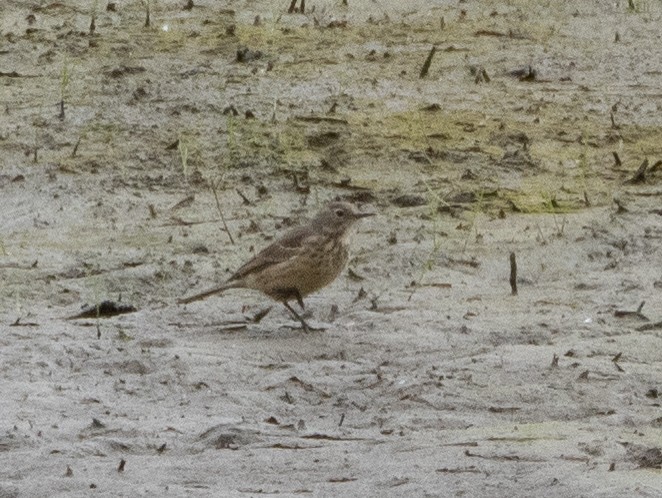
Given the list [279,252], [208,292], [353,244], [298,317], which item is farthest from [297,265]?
[353,244]

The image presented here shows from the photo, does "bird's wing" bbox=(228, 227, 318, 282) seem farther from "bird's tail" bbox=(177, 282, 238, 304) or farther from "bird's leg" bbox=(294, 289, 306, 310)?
"bird's leg" bbox=(294, 289, 306, 310)

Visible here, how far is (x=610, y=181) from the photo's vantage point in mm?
11305

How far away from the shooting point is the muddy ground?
706 cm

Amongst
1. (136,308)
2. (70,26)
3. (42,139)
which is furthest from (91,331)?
(70,26)

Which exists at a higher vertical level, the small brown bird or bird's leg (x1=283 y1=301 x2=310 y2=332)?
the small brown bird

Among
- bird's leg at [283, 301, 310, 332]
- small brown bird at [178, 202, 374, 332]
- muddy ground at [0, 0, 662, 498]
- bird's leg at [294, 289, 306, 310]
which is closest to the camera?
muddy ground at [0, 0, 662, 498]

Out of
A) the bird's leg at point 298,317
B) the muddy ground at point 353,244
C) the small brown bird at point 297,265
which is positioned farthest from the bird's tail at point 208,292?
the bird's leg at point 298,317

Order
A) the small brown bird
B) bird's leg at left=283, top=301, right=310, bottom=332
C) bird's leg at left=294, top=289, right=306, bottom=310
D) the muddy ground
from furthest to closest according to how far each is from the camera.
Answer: bird's leg at left=294, top=289, right=306, bottom=310
the small brown bird
bird's leg at left=283, top=301, right=310, bottom=332
the muddy ground

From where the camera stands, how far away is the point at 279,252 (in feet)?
31.0

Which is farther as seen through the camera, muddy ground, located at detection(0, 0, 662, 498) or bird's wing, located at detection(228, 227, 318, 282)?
bird's wing, located at detection(228, 227, 318, 282)

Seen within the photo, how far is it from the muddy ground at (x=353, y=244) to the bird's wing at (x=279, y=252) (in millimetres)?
264

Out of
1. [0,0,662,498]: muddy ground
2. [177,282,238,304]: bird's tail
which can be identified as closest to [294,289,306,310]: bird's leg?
[0,0,662,498]: muddy ground

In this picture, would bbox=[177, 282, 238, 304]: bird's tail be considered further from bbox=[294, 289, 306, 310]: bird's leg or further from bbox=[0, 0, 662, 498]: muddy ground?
bbox=[294, 289, 306, 310]: bird's leg

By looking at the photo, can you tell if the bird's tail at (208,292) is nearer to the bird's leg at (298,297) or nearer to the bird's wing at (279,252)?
the bird's wing at (279,252)
